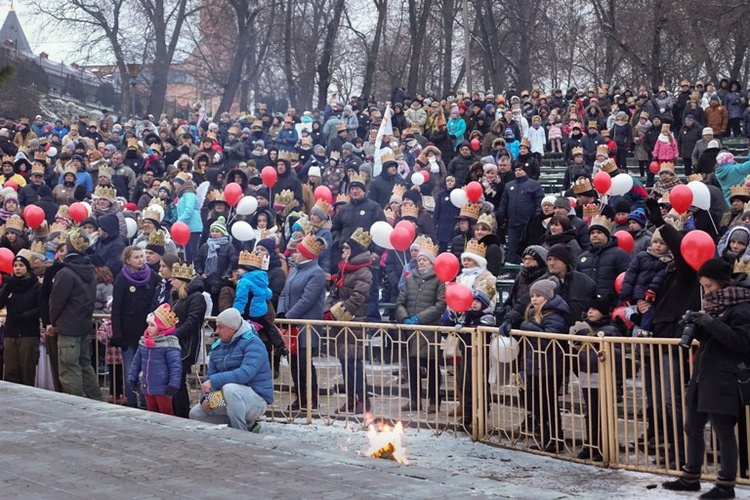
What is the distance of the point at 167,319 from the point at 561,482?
14.1 feet

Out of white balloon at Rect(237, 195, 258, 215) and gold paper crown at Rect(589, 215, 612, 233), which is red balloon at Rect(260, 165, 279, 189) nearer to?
white balloon at Rect(237, 195, 258, 215)

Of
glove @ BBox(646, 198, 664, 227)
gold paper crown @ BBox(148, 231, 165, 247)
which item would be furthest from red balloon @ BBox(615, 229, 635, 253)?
gold paper crown @ BBox(148, 231, 165, 247)

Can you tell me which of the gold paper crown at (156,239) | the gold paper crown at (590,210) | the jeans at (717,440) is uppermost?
the gold paper crown at (590,210)

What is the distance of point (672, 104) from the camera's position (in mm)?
26672

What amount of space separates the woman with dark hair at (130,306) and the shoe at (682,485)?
6.14 m

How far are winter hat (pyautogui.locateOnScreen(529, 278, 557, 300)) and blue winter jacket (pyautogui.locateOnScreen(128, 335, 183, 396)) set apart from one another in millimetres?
3548

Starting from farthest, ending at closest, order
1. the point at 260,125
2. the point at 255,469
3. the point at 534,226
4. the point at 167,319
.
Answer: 1. the point at 260,125
2. the point at 534,226
3. the point at 167,319
4. the point at 255,469

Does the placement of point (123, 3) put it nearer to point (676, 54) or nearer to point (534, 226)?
point (676, 54)

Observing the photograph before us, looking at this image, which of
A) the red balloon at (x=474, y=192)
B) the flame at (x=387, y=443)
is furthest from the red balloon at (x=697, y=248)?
the red balloon at (x=474, y=192)

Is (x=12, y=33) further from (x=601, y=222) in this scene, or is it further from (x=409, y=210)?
(x=409, y=210)

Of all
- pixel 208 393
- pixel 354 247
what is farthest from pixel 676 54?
pixel 208 393

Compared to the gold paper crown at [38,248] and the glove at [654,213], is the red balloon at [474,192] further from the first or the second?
the gold paper crown at [38,248]

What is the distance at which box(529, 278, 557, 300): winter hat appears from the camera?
997 centimetres

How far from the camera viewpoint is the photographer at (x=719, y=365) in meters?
8.00
